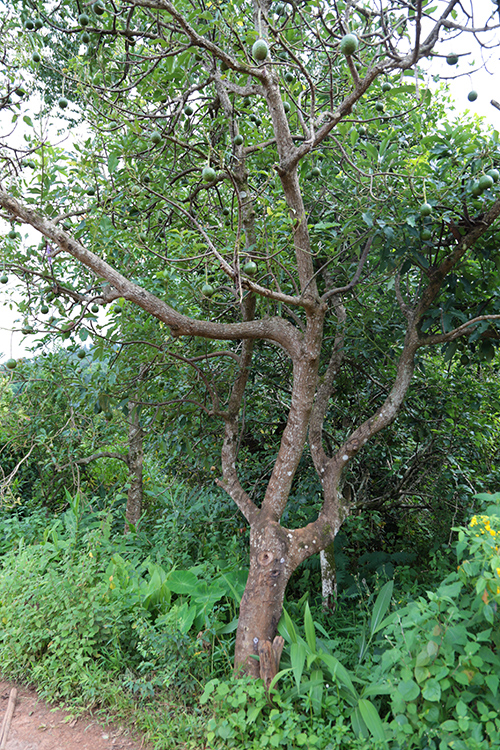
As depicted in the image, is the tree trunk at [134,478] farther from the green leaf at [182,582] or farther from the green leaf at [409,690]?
the green leaf at [409,690]

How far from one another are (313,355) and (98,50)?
2.12 meters

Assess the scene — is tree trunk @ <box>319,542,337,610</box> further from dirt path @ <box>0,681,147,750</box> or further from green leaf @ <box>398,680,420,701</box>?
dirt path @ <box>0,681,147,750</box>

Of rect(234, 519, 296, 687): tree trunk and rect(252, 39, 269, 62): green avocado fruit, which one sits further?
rect(234, 519, 296, 687): tree trunk

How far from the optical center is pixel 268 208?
92.5 inches

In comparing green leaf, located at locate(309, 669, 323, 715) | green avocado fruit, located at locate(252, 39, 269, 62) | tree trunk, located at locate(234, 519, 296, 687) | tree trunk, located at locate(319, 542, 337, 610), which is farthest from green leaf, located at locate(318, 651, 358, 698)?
green avocado fruit, located at locate(252, 39, 269, 62)

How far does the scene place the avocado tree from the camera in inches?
97.8

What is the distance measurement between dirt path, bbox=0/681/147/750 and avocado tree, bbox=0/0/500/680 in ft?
2.57

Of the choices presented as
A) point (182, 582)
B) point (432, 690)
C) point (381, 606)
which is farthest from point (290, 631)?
point (182, 582)

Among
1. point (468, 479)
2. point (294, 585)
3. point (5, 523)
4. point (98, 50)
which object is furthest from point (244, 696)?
point (5, 523)

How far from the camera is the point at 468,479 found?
369 centimetres

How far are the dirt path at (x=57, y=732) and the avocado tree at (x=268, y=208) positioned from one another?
2.57 ft

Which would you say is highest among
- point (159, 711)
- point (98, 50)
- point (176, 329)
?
point (98, 50)

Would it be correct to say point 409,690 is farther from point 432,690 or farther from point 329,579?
point 329,579

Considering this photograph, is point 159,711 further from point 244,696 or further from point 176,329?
point 176,329
